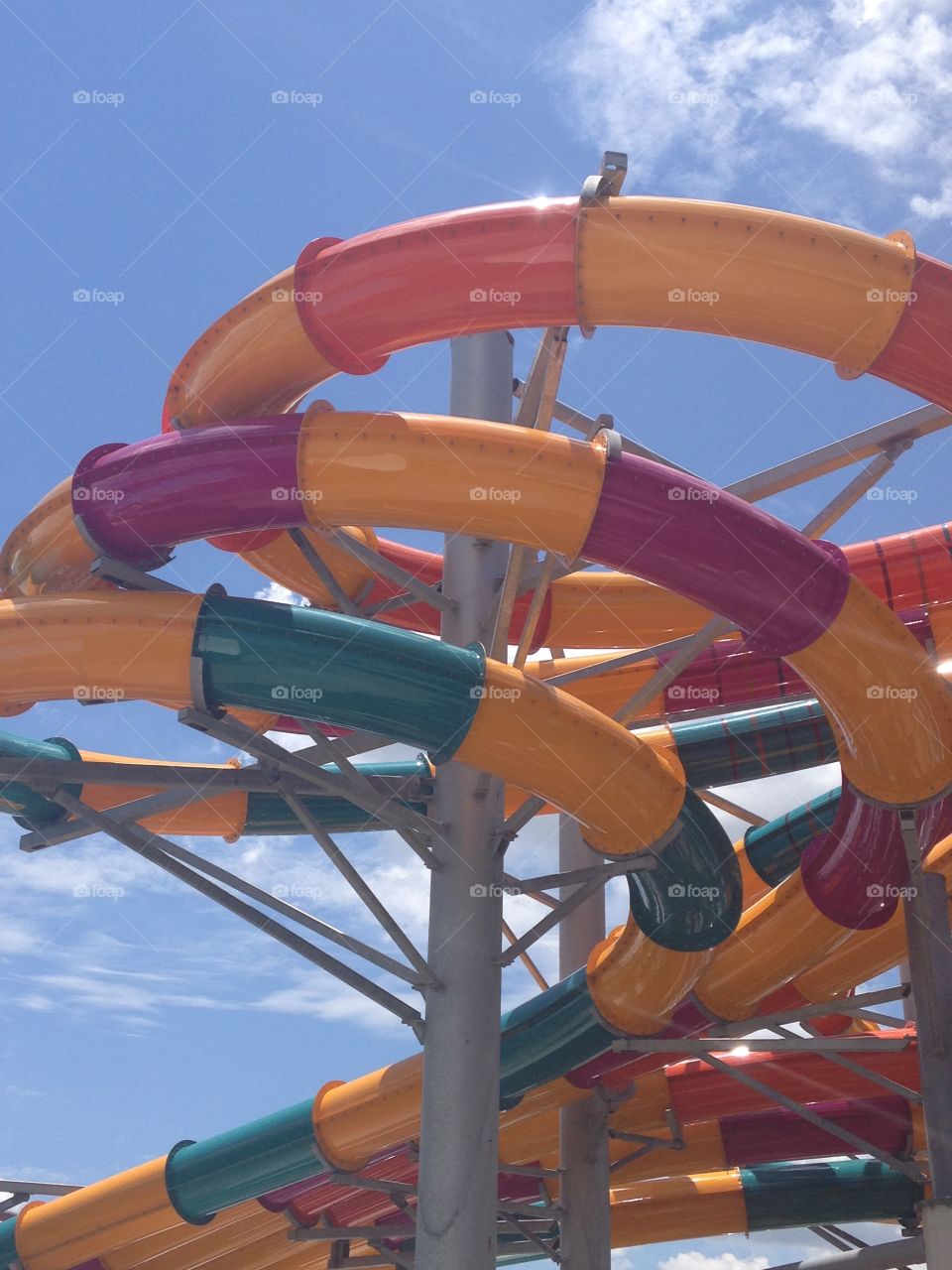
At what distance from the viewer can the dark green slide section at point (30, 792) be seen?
1185 centimetres

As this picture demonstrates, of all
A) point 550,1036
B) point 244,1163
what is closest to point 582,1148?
point 550,1036

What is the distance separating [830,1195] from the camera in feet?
48.5

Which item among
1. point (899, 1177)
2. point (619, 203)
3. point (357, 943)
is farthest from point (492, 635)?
point (899, 1177)

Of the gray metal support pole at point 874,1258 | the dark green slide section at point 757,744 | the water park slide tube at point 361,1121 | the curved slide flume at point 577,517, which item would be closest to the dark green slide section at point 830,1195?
the gray metal support pole at point 874,1258

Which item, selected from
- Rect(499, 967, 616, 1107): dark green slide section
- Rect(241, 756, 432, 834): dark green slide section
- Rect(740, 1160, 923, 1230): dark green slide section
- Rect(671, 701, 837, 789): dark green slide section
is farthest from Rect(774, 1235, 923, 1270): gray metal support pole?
Rect(241, 756, 432, 834): dark green slide section

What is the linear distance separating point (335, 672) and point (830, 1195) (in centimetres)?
935

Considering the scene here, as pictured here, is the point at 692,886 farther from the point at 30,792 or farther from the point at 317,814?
the point at 30,792

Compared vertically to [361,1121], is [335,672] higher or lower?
higher

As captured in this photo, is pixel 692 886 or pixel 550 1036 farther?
pixel 550 1036

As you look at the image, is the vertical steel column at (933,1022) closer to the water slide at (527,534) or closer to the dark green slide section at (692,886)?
the water slide at (527,534)

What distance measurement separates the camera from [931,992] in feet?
30.8

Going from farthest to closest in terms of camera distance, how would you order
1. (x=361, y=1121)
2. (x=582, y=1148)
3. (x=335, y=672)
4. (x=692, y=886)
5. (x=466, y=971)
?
(x=582, y=1148) → (x=361, y=1121) → (x=692, y=886) → (x=466, y=971) → (x=335, y=672)

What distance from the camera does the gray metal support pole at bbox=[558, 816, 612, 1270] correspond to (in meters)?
12.4

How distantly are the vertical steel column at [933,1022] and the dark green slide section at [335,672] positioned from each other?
3.40 metres
